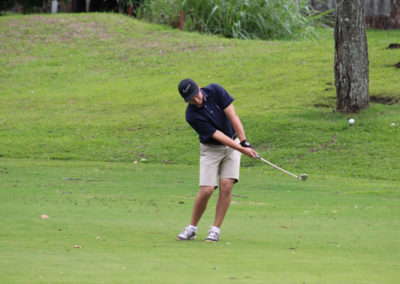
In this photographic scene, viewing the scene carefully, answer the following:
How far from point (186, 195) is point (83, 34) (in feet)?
75.2

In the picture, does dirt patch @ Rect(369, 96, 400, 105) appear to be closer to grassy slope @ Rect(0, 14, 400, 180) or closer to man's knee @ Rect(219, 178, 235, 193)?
grassy slope @ Rect(0, 14, 400, 180)

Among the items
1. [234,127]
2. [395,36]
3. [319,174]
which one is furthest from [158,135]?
[395,36]

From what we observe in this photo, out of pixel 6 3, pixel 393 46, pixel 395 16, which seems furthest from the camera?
pixel 6 3

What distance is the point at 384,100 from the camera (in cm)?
2191

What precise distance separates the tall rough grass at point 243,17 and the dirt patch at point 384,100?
1260 centimetres

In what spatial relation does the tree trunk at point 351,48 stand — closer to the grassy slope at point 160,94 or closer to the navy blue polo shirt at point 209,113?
the grassy slope at point 160,94

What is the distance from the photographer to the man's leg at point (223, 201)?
876 cm

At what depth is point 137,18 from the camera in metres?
38.8

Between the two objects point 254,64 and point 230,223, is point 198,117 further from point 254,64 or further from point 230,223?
point 254,64

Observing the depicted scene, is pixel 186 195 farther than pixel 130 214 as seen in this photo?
Yes

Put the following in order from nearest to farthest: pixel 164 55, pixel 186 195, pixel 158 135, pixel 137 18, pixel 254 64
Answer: pixel 186 195
pixel 158 135
pixel 254 64
pixel 164 55
pixel 137 18

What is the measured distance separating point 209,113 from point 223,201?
1.02m

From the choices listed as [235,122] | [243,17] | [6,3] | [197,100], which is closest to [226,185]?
[235,122]

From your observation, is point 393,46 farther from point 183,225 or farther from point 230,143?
point 230,143
